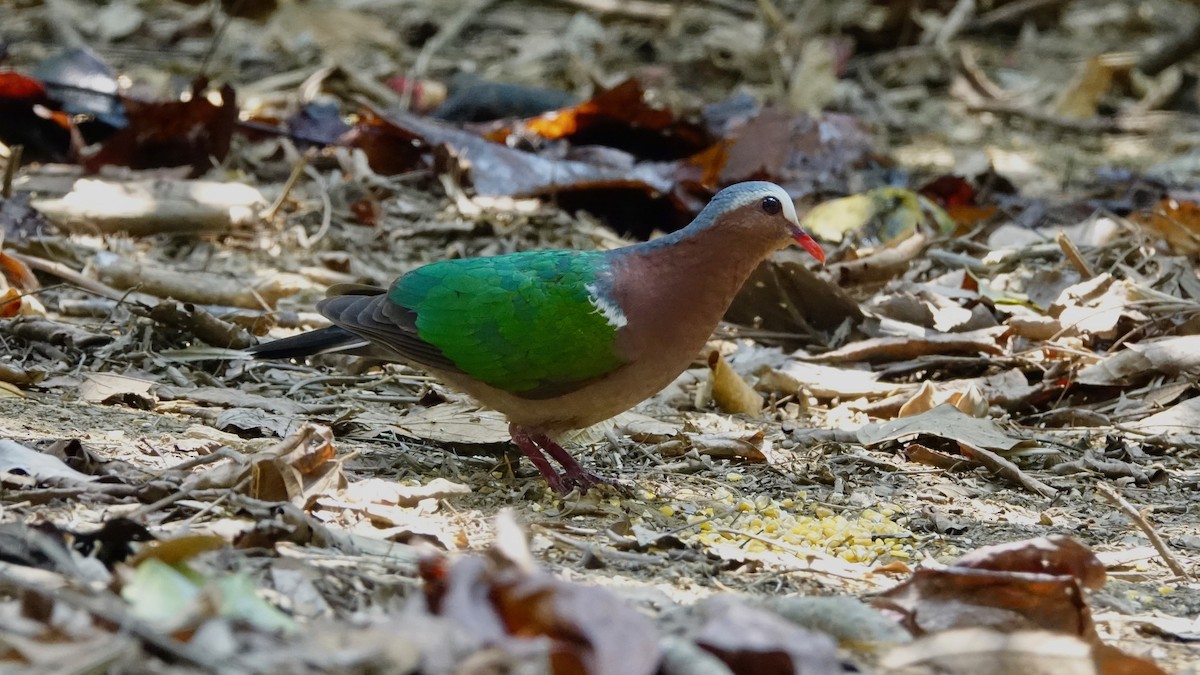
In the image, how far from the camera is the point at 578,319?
12.6 feet

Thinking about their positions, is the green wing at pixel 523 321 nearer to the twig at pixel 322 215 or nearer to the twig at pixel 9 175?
the twig at pixel 322 215

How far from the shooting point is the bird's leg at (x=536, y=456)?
392cm

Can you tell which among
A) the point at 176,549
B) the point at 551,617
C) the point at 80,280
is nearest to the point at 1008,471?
the point at 551,617

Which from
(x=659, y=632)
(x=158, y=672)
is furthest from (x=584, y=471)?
(x=158, y=672)

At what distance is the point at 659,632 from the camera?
2.44m

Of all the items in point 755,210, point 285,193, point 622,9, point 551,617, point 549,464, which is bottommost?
point 549,464

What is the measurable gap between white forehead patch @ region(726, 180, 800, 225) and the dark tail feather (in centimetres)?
124

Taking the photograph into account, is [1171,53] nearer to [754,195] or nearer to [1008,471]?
[1008,471]

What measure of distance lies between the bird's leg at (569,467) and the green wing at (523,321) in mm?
240

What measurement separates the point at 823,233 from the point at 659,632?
420cm

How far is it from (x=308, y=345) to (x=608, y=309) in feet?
3.40

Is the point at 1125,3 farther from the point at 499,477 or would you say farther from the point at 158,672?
the point at 158,672

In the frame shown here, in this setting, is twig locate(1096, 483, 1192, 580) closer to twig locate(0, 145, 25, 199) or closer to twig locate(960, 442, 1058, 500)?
twig locate(960, 442, 1058, 500)

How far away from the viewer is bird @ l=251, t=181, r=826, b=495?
382cm
